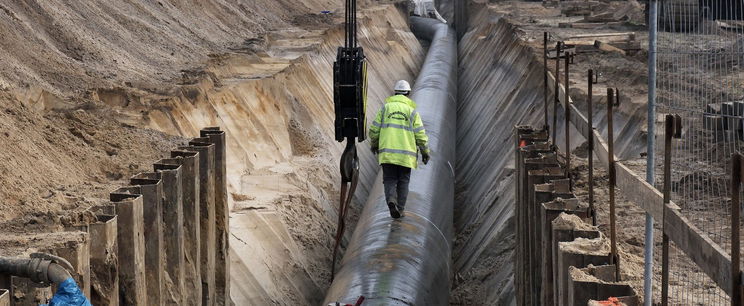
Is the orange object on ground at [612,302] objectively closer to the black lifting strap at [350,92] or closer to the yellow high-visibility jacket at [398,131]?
the black lifting strap at [350,92]

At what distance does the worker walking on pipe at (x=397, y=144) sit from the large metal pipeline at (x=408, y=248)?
25 cm

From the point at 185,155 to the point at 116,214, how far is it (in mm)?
2123

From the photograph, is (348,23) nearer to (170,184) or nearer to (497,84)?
(170,184)

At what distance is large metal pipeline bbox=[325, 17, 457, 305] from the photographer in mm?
9883

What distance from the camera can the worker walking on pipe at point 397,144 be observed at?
40.2ft

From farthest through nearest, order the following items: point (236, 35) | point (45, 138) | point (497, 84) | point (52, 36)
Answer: point (236, 35)
point (497, 84)
point (52, 36)
point (45, 138)

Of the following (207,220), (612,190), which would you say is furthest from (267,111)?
(612,190)

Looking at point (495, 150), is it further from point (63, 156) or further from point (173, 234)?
point (173, 234)

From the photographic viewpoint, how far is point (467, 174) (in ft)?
62.5

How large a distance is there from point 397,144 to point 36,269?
260 inches

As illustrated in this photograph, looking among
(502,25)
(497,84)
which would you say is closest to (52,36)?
(497,84)

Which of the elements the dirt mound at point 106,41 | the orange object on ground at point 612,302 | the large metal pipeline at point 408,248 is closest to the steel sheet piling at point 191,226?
the large metal pipeline at point 408,248

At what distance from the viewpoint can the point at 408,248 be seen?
1111cm

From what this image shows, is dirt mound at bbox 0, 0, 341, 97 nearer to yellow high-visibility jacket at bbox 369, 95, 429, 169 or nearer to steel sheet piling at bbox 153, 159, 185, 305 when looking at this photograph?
yellow high-visibility jacket at bbox 369, 95, 429, 169
